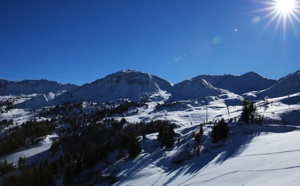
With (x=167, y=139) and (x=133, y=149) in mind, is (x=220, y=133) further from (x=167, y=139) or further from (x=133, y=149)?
(x=133, y=149)

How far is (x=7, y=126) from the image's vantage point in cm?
19075

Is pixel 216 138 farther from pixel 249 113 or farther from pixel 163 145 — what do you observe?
pixel 249 113

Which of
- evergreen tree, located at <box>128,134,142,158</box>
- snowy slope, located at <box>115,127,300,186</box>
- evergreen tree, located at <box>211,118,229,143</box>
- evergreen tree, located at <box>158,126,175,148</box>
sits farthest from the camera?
evergreen tree, located at <box>158,126,175,148</box>

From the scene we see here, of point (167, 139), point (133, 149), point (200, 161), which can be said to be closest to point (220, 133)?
point (167, 139)

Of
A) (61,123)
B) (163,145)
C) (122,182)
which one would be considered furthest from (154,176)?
(61,123)

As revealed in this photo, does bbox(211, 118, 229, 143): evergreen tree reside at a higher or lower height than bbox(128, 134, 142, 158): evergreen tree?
higher

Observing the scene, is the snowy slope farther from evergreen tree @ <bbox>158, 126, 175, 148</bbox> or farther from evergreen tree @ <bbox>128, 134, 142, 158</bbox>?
evergreen tree @ <bbox>158, 126, 175, 148</bbox>

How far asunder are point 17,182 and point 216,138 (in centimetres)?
5460

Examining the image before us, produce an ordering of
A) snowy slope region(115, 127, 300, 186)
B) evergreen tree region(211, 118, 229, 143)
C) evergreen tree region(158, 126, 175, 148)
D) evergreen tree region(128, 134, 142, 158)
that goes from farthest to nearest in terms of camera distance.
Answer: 1. evergreen tree region(158, 126, 175, 148)
2. evergreen tree region(128, 134, 142, 158)
3. evergreen tree region(211, 118, 229, 143)
4. snowy slope region(115, 127, 300, 186)

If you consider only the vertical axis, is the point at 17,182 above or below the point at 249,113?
below

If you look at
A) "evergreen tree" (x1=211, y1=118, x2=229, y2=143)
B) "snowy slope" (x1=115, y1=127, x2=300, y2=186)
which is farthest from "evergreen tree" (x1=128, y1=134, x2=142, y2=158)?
"evergreen tree" (x1=211, y1=118, x2=229, y2=143)

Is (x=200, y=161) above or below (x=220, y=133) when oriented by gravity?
below

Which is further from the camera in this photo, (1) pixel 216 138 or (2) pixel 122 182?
(1) pixel 216 138

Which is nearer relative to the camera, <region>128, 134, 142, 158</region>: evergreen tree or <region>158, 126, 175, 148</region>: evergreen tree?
<region>128, 134, 142, 158</region>: evergreen tree
